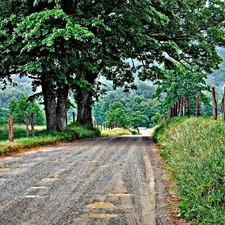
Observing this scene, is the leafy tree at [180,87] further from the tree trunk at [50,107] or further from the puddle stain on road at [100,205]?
the puddle stain on road at [100,205]

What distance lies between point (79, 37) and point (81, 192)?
9.10 metres

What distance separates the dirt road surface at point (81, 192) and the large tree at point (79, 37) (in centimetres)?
650

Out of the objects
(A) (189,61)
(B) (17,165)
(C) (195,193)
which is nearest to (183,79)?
(A) (189,61)

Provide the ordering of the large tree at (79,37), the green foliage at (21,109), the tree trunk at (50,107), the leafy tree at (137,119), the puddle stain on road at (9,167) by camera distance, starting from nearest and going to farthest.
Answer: the puddle stain on road at (9,167)
the large tree at (79,37)
the tree trunk at (50,107)
the green foliage at (21,109)
the leafy tree at (137,119)

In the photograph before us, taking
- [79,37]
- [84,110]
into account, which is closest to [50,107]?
[79,37]

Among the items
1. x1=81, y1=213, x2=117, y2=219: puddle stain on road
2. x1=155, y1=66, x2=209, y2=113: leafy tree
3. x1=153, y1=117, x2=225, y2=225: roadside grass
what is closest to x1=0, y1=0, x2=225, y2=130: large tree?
x1=153, y1=117, x2=225, y2=225: roadside grass

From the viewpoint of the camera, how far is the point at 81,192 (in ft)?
21.4

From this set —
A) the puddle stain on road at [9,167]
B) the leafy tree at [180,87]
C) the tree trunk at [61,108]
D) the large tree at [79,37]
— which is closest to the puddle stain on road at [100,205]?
the puddle stain on road at [9,167]

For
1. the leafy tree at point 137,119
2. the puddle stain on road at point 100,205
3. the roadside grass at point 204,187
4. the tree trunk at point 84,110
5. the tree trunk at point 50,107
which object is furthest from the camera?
the leafy tree at point 137,119

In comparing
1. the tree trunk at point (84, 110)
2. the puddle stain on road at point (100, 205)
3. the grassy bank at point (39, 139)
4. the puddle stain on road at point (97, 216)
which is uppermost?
the tree trunk at point (84, 110)

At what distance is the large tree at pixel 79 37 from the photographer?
15.3 metres

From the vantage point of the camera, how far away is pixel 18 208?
5.53m

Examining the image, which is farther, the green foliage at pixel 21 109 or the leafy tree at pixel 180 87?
the green foliage at pixel 21 109

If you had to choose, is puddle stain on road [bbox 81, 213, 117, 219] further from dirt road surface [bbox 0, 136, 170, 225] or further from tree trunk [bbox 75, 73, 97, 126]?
tree trunk [bbox 75, 73, 97, 126]
